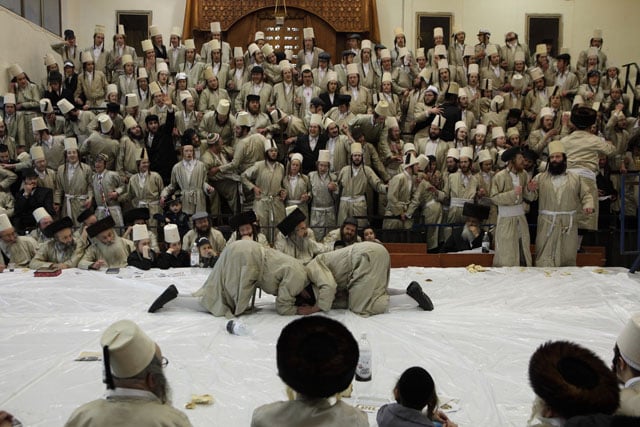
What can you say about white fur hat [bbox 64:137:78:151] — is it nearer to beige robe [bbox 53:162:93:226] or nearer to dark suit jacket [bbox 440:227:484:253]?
beige robe [bbox 53:162:93:226]

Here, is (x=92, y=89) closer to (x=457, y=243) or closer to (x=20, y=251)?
(x=20, y=251)

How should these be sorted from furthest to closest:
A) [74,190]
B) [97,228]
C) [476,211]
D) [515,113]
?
1. [515,113]
2. [74,190]
3. [476,211]
4. [97,228]

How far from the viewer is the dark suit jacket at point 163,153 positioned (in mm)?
9742

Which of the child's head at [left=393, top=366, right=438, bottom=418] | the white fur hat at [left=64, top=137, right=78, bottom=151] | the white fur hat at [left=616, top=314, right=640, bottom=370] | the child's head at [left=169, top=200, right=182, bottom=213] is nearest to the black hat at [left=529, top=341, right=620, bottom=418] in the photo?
the white fur hat at [left=616, top=314, right=640, bottom=370]

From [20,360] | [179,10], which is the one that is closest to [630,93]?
[179,10]

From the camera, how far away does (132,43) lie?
14.1 m

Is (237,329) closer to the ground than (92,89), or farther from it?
closer to the ground

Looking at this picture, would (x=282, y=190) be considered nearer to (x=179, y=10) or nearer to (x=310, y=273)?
(x=310, y=273)

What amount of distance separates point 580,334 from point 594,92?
743 cm

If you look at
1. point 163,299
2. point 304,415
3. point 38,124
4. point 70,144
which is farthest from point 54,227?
point 304,415

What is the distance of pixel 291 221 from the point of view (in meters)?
6.58

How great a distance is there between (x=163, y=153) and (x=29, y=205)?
6.83 ft

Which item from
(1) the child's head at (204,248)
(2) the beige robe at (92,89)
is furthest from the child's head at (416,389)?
(2) the beige robe at (92,89)

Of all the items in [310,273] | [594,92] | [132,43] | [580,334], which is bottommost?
[580,334]
